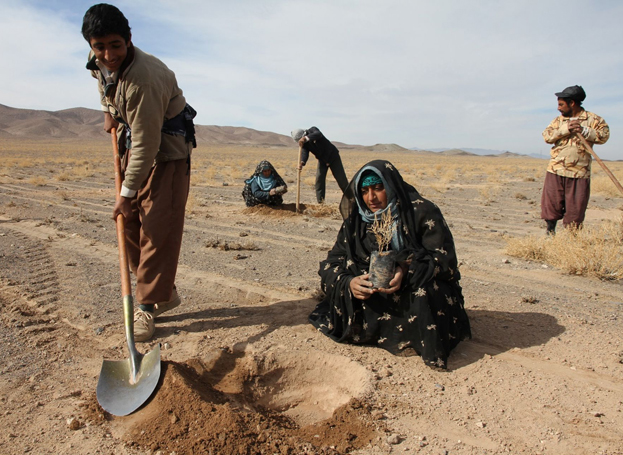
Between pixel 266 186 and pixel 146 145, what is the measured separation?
6.00 m

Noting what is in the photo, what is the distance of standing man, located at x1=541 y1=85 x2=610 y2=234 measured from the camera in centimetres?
545

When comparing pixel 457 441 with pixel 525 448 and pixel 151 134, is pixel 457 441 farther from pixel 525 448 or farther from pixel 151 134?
pixel 151 134

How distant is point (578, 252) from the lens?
5.03 metres

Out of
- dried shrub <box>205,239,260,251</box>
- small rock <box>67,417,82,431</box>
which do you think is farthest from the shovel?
dried shrub <box>205,239,260,251</box>

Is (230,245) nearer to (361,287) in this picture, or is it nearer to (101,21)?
(361,287)

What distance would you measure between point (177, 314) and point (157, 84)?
5.84 feet

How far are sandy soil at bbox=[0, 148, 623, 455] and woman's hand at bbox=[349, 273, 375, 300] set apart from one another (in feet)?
1.33

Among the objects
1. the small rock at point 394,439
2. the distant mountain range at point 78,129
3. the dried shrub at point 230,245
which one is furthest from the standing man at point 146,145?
the distant mountain range at point 78,129

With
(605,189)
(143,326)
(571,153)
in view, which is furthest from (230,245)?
(605,189)

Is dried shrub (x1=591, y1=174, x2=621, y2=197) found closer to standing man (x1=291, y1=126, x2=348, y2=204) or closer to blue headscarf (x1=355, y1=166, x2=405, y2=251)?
standing man (x1=291, y1=126, x2=348, y2=204)

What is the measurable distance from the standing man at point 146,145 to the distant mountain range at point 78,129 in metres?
106

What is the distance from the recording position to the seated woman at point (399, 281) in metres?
2.91

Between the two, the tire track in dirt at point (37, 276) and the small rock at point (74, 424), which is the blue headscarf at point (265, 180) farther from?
the small rock at point (74, 424)

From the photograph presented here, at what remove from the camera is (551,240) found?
566 cm
